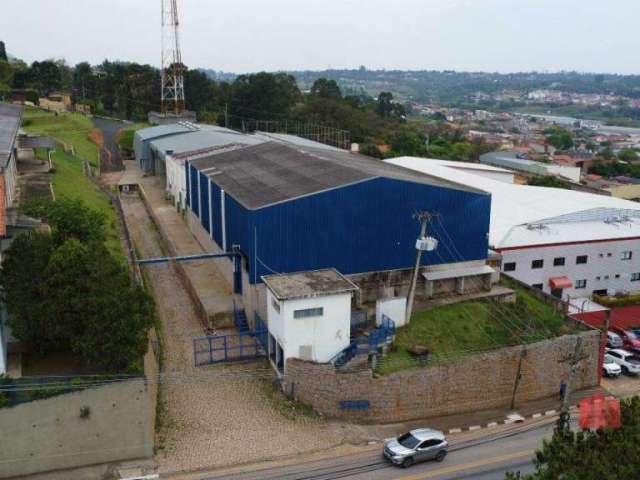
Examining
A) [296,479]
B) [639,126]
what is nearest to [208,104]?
[296,479]

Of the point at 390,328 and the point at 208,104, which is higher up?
the point at 208,104

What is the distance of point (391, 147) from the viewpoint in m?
65.7

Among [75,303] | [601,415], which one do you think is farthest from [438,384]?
[75,303]

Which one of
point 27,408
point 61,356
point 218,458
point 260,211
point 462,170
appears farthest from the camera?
point 462,170

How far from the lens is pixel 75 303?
15.2 metres

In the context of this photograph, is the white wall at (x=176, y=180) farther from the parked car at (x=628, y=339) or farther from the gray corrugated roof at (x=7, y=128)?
the parked car at (x=628, y=339)

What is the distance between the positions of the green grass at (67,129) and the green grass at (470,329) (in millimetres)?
32800

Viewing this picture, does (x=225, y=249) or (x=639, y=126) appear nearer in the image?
(x=225, y=249)

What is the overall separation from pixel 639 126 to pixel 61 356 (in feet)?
697

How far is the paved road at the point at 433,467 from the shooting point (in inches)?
594

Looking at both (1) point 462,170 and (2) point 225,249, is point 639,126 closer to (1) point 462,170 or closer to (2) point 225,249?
(1) point 462,170

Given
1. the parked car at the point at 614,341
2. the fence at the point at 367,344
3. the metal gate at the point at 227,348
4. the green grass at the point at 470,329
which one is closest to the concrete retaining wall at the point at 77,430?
the metal gate at the point at 227,348

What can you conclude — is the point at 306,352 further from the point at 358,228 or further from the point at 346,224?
the point at 358,228

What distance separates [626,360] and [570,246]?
6.70m
